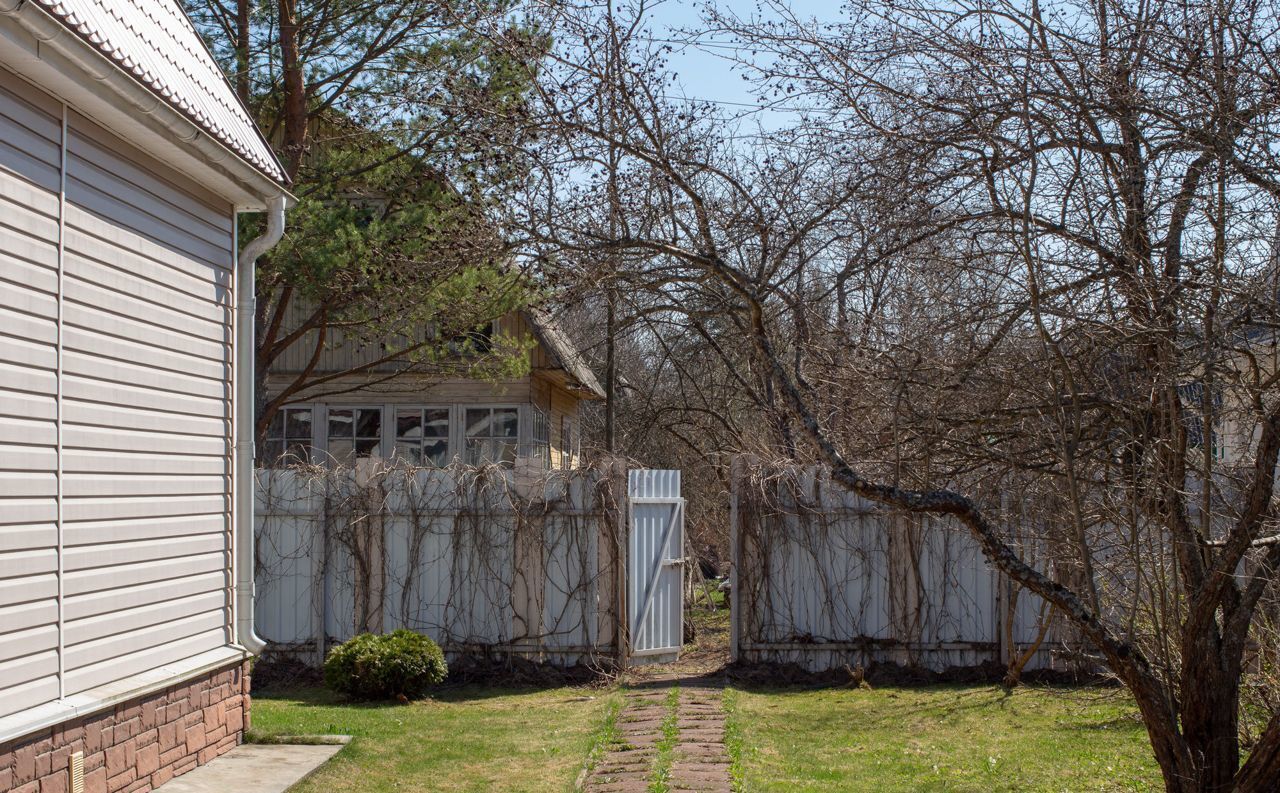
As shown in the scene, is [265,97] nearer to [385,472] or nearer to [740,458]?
[385,472]

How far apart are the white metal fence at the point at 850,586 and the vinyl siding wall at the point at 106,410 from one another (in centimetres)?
520

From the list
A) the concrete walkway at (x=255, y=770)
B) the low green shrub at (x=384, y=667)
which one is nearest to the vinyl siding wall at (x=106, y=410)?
the concrete walkway at (x=255, y=770)

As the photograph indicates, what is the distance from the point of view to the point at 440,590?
36.8 feet

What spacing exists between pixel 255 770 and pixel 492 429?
11.9 metres

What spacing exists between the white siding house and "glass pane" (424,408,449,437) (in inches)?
431

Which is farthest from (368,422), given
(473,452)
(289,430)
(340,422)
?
(473,452)

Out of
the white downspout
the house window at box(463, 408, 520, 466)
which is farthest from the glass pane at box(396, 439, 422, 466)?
the white downspout

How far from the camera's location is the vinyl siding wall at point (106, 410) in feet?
17.2

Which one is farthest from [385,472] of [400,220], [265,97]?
[265,97]

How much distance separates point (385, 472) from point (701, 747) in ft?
15.2

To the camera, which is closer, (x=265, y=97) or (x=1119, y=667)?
(x=1119, y=667)

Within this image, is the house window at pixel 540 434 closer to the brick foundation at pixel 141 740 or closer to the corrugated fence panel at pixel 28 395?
the brick foundation at pixel 141 740

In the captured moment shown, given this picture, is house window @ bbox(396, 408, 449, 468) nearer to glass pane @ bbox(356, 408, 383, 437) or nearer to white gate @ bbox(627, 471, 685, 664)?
glass pane @ bbox(356, 408, 383, 437)

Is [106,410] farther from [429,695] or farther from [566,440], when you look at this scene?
[566,440]
